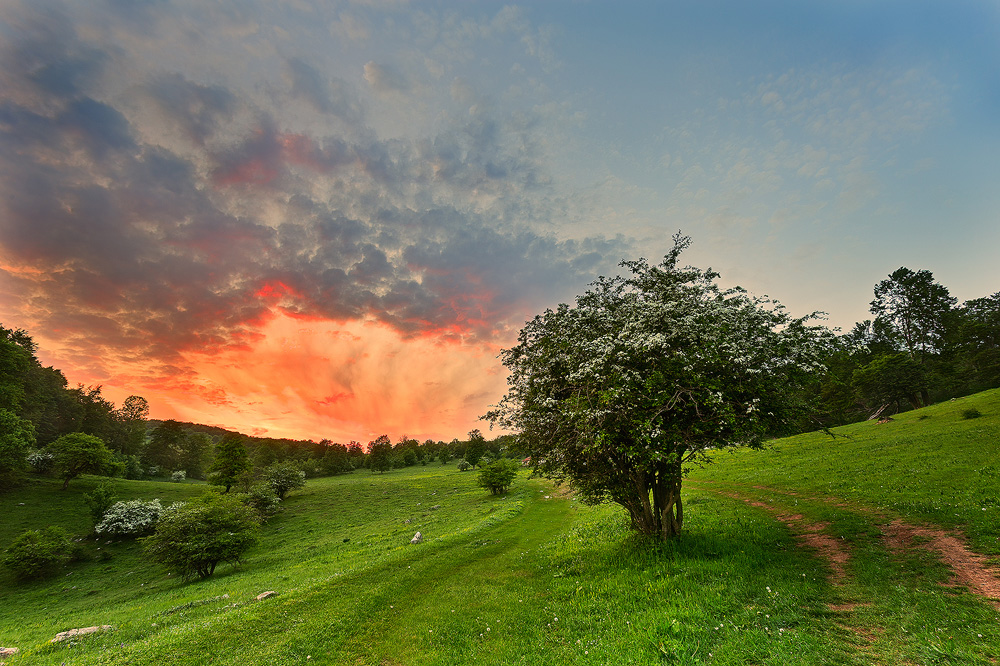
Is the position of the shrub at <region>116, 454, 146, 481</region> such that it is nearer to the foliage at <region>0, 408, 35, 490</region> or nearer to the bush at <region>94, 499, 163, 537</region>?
the foliage at <region>0, 408, 35, 490</region>

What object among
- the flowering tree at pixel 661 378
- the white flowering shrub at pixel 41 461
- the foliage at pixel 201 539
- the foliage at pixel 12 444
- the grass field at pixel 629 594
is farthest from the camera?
the white flowering shrub at pixel 41 461

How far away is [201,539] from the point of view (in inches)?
1286

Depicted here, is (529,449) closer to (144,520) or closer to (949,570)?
(949,570)

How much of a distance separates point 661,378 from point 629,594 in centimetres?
795

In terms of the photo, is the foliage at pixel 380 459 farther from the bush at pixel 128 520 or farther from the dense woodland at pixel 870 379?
the bush at pixel 128 520

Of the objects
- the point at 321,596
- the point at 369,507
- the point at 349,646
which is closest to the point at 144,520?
the point at 369,507

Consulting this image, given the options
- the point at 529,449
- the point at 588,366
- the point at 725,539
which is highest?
the point at 588,366

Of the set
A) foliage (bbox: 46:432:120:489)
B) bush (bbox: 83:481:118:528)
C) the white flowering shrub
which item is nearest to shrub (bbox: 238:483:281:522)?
bush (bbox: 83:481:118:528)

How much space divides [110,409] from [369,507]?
331 feet

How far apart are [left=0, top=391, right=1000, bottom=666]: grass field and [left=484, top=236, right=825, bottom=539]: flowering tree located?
4330 millimetres

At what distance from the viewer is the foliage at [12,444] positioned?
49812mm

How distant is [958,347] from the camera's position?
68.4m

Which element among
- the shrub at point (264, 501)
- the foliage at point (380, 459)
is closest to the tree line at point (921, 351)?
the shrub at point (264, 501)

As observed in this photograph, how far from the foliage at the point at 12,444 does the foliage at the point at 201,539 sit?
3911 centimetres
